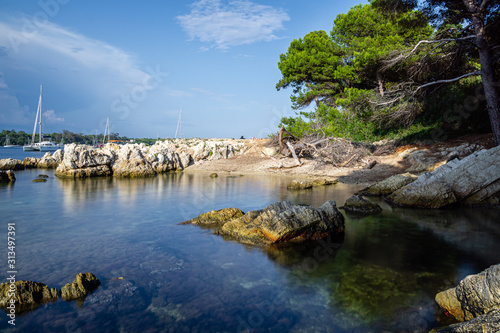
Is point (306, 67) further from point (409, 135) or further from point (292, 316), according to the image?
point (292, 316)

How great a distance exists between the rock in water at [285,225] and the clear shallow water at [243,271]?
0.34 m

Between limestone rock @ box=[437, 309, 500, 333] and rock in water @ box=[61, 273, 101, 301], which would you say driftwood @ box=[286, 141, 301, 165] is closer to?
rock in water @ box=[61, 273, 101, 301]

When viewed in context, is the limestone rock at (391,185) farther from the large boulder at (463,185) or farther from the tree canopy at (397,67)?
the tree canopy at (397,67)

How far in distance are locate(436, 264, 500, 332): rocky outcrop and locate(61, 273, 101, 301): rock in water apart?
5.43 metres

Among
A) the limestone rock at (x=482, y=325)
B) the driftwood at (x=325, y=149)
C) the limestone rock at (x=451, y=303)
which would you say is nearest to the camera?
the limestone rock at (x=482, y=325)

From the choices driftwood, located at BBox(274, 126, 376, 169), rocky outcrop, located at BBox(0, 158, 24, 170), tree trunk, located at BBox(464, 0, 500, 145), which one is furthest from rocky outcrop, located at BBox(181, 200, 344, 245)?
rocky outcrop, located at BBox(0, 158, 24, 170)

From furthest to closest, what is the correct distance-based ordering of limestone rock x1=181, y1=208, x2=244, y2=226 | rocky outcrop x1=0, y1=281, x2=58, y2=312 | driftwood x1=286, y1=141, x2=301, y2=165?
driftwood x1=286, y1=141, x2=301, y2=165, limestone rock x1=181, y1=208, x2=244, y2=226, rocky outcrop x1=0, y1=281, x2=58, y2=312

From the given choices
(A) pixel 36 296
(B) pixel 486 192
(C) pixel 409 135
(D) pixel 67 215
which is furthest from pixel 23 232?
(C) pixel 409 135

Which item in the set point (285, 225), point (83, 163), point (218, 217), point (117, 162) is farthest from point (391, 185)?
point (83, 163)

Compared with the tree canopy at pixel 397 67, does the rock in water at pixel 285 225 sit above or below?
below

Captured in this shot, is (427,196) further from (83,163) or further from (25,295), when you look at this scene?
(83,163)

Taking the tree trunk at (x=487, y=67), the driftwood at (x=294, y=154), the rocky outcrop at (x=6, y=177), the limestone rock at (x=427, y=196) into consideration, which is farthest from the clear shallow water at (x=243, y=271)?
the driftwood at (x=294, y=154)

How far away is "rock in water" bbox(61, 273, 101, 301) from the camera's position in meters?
4.70

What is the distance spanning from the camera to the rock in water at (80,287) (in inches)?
185
